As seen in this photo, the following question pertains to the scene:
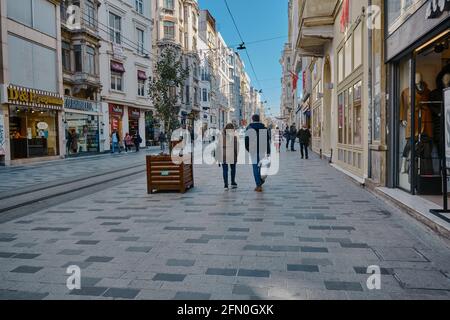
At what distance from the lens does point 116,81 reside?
33031 millimetres

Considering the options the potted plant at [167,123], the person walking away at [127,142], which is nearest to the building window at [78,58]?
the person walking away at [127,142]

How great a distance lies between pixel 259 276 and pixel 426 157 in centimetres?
526

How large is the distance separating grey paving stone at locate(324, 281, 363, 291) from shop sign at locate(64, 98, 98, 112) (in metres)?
24.3

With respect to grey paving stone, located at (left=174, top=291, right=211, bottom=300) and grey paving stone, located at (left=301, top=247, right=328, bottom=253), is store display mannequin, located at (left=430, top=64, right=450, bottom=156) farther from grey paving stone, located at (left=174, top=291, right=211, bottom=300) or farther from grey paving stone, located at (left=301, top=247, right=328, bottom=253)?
grey paving stone, located at (left=174, top=291, right=211, bottom=300)

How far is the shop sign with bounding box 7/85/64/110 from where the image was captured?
1930 cm

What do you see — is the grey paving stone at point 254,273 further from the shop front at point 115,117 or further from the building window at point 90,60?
the shop front at point 115,117

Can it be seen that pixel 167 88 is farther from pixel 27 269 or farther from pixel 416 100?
pixel 27 269

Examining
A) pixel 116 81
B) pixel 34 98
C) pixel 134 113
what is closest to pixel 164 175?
pixel 34 98

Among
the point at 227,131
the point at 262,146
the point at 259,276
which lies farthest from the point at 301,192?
the point at 259,276

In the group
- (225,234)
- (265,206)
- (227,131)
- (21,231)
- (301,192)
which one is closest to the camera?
(225,234)

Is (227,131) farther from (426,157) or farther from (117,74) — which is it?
(117,74)

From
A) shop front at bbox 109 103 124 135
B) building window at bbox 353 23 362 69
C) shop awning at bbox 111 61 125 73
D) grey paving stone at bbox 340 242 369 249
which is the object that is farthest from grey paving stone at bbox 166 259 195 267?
shop awning at bbox 111 61 125 73
